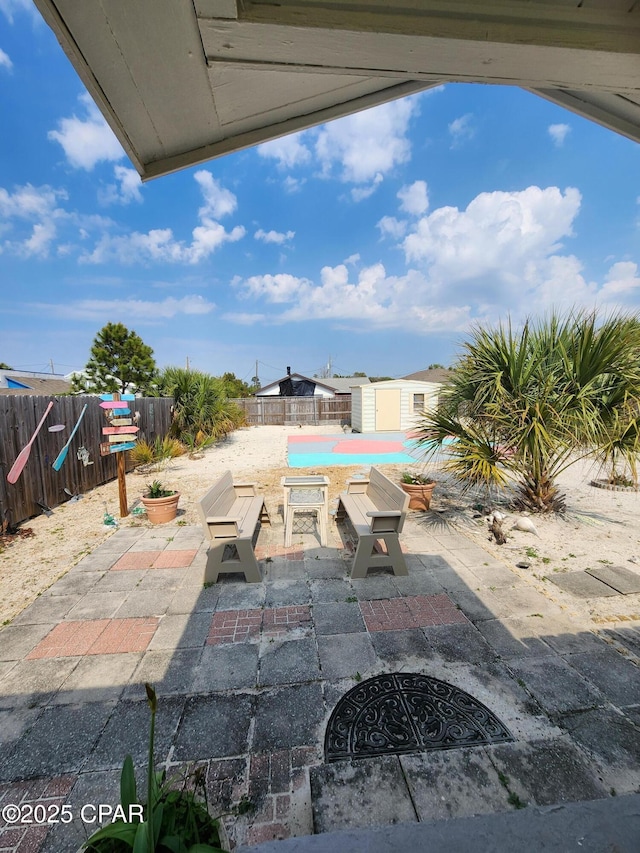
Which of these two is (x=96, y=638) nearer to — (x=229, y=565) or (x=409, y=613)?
(x=229, y=565)

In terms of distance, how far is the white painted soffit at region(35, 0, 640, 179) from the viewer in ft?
3.19

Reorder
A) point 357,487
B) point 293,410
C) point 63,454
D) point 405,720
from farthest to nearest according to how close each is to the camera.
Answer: point 293,410
point 63,454
point 357,487
point 405,720

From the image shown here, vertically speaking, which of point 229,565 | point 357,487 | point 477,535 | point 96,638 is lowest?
point 96,638

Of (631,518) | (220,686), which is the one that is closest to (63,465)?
(220,686)

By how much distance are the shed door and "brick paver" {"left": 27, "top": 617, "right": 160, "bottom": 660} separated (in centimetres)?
1495

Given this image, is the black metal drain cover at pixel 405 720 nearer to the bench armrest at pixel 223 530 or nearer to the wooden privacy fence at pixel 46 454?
the bench armrest at pixel 223 530

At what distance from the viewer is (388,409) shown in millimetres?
17125

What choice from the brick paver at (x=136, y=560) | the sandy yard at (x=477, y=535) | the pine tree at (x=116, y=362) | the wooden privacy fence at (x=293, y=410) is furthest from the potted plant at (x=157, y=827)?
the pine tree at (x=116, y=362)

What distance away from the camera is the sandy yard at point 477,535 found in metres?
3.38

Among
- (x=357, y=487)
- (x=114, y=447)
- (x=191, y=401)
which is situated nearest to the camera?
(x=357, y=487)

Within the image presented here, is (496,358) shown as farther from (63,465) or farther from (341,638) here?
(63,465)

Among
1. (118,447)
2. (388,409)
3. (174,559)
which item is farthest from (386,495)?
(388,409)

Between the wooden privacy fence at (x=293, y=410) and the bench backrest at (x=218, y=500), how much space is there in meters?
18.0

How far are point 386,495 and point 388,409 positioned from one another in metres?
13.4
